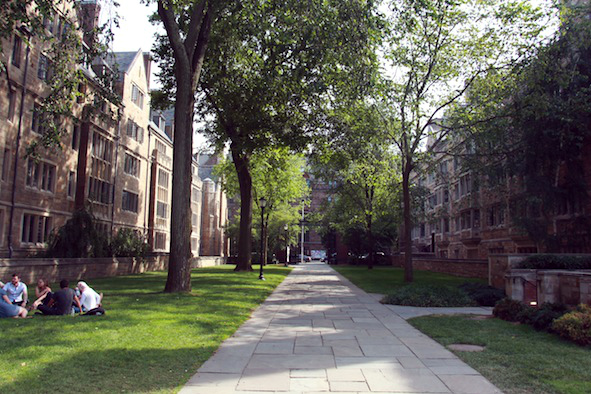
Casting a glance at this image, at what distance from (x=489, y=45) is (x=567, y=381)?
18414 mm

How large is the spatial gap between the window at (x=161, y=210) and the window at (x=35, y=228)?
17.7 m

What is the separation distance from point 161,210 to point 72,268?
24.6 m

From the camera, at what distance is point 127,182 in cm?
3725

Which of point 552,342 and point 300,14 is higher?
point 300,14

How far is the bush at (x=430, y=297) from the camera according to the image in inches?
583

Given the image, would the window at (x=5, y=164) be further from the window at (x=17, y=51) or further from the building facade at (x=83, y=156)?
the window at (x=17, y=51)

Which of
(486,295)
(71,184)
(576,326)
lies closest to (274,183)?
(71,184)

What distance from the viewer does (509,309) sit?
36.5ft

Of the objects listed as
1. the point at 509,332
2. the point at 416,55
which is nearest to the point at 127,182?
the point at 416,55

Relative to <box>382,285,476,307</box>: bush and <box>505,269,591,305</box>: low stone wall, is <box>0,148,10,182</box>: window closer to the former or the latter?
<box>382,285,476,307</box>: bush

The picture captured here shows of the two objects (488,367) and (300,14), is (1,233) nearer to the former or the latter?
(300,14)

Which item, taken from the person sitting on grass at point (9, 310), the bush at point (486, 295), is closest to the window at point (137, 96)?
the person sitting on grass at point (9, 310)

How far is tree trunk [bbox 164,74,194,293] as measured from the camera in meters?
15.1

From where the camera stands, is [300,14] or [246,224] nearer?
[300,14]
